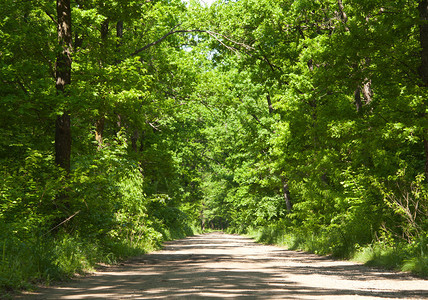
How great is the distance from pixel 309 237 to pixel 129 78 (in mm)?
11987

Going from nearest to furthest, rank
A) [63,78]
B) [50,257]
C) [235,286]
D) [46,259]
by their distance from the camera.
Answer: [235,286], [46,259], [50,257], [63,78]

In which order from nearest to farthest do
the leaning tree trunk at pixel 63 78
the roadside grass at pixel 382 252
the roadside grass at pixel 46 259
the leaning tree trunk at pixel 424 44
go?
→ 1. the roadside grass at pixel 46 259
2. the roadside grass at pixel 382 252
3. the leaning tree trunk at pixel 424 44
4. the leaning tree trunk at pixel 63 78

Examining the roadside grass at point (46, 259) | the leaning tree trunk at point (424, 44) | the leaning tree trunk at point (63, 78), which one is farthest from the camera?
the leaning tree trunk at point (63, 78)

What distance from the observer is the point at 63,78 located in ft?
43.5

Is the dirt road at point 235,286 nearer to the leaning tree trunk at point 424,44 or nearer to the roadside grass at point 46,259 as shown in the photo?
the roadside grass at point 46,259

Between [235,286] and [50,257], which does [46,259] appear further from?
[235,286]

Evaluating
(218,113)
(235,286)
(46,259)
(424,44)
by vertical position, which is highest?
(218,113)

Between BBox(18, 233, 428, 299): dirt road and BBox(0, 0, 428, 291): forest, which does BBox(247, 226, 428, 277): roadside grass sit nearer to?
BBox(0, 0, 428, 291): forest

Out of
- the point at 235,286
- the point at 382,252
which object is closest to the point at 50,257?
the point at 235,286

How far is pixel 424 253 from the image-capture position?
1130 cm

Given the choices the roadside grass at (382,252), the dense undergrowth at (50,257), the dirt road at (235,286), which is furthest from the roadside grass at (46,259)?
the roadside grass at (382,252)

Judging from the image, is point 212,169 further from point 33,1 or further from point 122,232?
point 33,1

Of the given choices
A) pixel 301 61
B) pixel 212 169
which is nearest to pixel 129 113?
pixel 301 61

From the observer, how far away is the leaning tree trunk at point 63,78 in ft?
42.7
